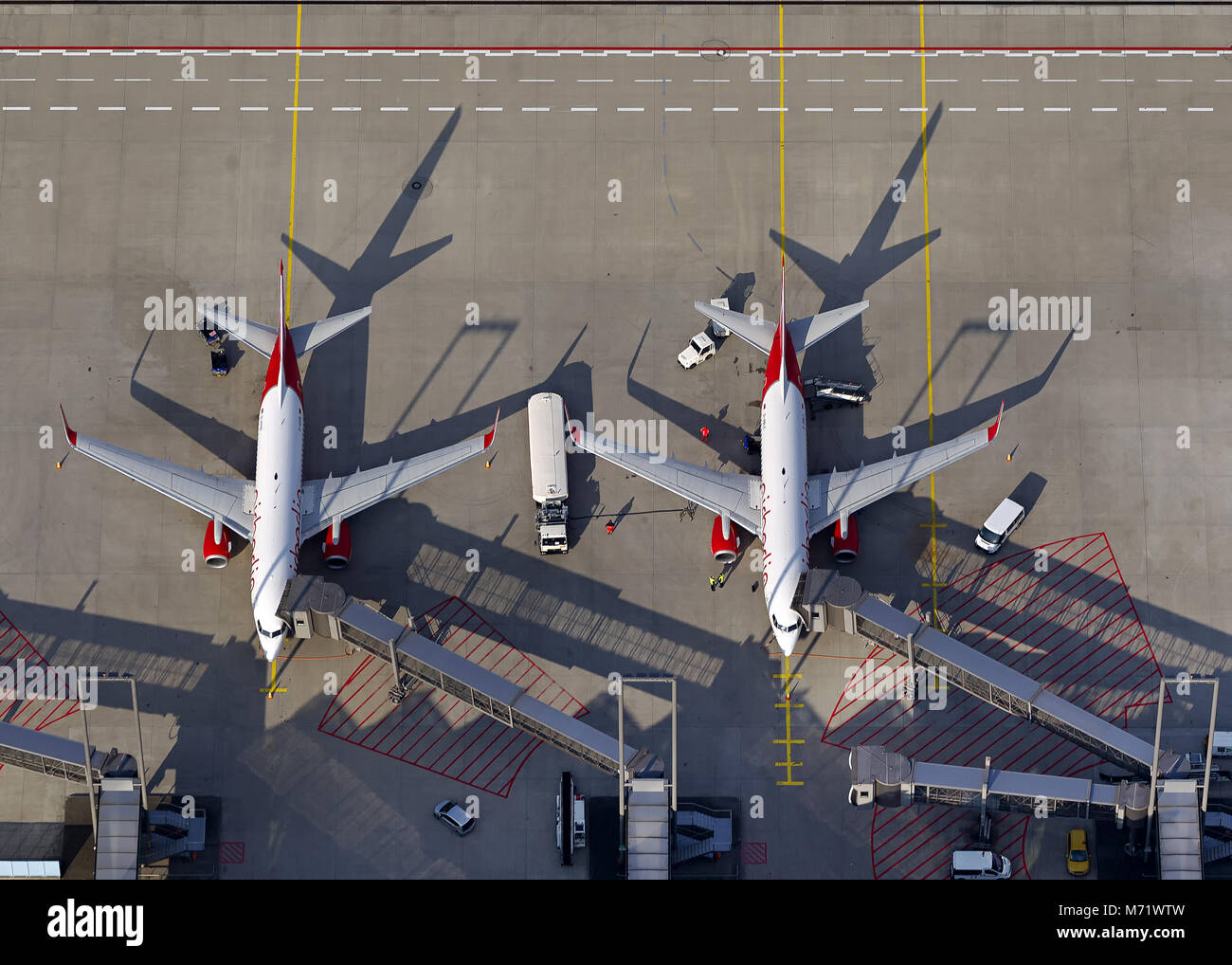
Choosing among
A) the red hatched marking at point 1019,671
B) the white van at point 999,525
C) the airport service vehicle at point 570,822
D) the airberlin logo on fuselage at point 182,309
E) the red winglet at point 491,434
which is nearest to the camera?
the airport service vehicle at point 570,822

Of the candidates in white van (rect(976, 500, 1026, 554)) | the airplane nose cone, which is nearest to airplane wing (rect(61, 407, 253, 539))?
the airplane nose cone

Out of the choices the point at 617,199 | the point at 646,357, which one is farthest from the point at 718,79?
the point at 646,357

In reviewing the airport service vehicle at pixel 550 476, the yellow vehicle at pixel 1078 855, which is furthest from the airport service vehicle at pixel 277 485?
the yellow vehicle at pixel 1078 855

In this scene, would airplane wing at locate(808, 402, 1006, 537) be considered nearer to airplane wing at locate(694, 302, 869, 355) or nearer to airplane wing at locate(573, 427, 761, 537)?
airplane wing at locate(573, 427, 761, 537)

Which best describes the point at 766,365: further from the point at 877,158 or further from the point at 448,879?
the point at 448,879

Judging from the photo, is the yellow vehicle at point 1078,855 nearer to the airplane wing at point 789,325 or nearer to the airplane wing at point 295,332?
the airplane wing at point 789,325

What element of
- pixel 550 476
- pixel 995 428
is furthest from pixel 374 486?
pixel 995 428

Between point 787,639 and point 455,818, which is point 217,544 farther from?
point 787,639
